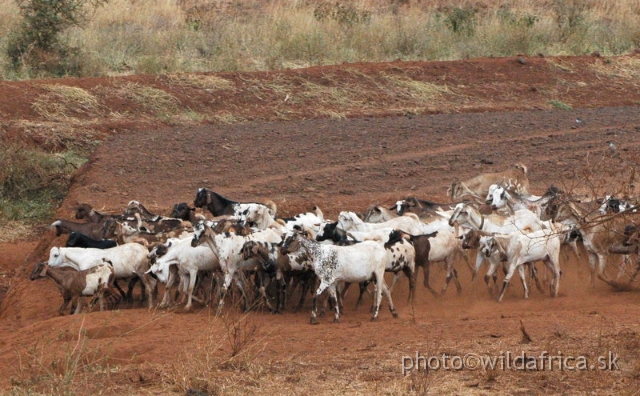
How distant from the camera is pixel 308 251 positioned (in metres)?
12.5

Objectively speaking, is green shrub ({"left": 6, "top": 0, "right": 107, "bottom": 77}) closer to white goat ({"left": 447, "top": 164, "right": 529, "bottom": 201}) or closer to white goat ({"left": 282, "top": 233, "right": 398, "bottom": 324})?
white goat ({"left": 447, "top": 164, "right": 529, "bottom": 201})

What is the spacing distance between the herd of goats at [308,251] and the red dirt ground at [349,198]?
41cm

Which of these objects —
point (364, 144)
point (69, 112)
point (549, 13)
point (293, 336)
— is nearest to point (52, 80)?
point (69, 112)

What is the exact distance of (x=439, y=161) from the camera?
66.8 feet

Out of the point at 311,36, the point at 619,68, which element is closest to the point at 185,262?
the point at 311,36

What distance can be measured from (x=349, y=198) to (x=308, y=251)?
5334 mm

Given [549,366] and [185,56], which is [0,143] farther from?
[549,366]

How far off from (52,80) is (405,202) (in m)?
11.6

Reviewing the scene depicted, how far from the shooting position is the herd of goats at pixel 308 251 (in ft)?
41.6

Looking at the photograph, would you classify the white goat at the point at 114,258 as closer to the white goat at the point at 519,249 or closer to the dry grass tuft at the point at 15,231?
the white goat at the point at 519,249

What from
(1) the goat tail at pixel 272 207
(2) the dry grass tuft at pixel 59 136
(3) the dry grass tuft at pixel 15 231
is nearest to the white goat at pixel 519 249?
(1) the goat tail at pixel 272 207

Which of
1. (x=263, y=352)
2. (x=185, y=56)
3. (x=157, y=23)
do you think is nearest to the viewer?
(x=263, y=352)

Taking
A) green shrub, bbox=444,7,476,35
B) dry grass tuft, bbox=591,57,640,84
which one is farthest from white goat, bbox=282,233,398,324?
green shrub, bbox=444,7,476,35

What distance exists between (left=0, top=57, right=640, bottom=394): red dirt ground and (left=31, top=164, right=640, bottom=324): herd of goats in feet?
1.34
